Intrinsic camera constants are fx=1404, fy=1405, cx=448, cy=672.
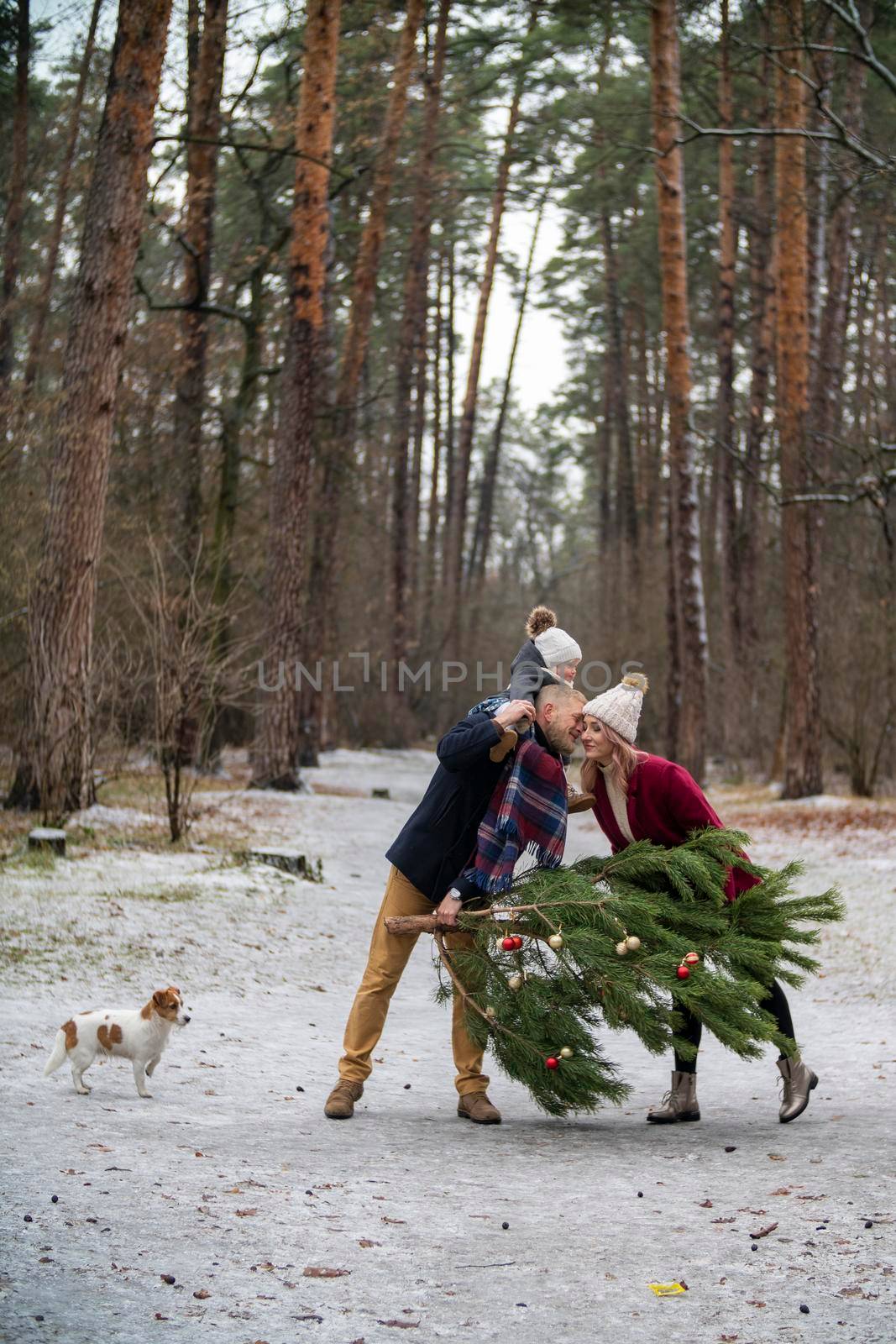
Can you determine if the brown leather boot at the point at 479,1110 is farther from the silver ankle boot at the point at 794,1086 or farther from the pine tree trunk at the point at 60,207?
the pine tree trunk at the point at 60,207

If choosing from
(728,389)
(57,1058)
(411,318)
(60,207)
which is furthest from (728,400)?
(57,1058)

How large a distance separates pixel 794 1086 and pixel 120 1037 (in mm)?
2687

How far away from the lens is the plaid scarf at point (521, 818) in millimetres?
5293

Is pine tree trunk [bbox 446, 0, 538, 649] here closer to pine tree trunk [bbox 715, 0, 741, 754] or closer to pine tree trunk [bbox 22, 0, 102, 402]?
pine tree trunk [bbox 715, 0, 741, 754]

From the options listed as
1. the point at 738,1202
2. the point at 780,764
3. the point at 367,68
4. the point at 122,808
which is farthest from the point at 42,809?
the point at 367,68

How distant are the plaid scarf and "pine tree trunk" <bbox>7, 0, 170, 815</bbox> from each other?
7914mm

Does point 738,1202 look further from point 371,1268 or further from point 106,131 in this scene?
point 106,131

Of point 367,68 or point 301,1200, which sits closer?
point 301,1200

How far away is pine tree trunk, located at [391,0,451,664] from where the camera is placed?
26438 mm

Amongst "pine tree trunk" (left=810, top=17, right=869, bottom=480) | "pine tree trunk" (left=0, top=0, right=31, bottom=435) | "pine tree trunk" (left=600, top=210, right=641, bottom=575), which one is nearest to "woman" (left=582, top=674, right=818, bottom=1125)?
A: "pine tree trunk" (left=810, top=17, right=869, bottom=480)

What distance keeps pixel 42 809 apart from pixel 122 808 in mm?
1772

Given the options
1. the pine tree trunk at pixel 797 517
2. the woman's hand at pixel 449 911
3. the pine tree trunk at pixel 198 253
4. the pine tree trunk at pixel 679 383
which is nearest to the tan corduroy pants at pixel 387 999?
the woman's hand at pixel 449 911

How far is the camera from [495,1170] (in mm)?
4828

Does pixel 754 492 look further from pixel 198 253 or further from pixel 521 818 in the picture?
pixel 521 818
